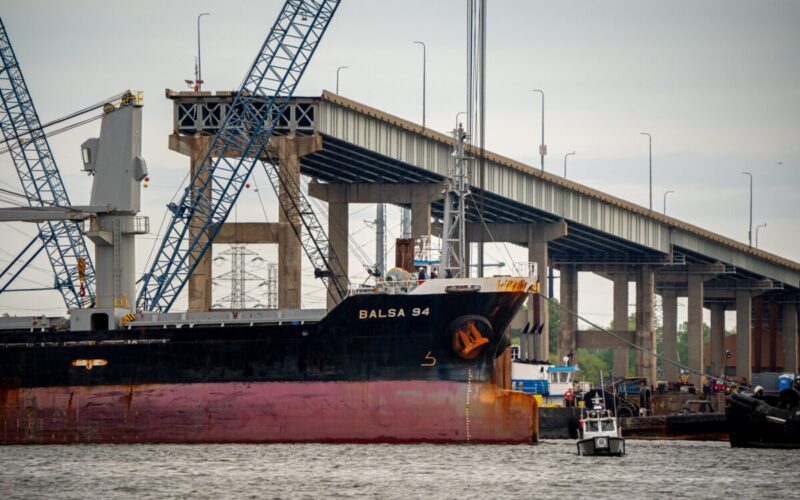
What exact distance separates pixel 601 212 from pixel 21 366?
207 feet

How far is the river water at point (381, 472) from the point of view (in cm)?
5669

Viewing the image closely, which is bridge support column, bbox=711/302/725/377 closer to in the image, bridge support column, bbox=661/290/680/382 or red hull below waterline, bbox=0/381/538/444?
bridge support column, bbox=661/290/680/382

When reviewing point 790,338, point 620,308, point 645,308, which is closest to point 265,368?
point 645,308

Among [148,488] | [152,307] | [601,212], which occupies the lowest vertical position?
[148,488]

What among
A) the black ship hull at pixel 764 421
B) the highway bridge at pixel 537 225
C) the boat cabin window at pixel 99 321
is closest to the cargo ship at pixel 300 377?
the boat cabin window at pixel 99 321

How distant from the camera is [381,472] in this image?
2434 inches

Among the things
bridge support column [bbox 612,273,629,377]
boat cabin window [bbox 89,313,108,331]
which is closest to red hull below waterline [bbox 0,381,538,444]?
boat cabin window [bbox 89,313,108,331]

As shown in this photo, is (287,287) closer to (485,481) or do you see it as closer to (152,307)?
(152,307)

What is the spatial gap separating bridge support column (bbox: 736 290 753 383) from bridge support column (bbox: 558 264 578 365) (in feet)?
60.0

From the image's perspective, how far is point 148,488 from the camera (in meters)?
57.3

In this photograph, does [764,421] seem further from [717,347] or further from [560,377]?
[717,347]

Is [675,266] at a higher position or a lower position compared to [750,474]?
higher

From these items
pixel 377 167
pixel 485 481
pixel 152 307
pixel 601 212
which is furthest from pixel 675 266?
pixel 485 481

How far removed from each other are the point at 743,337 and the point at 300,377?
10011 centimetres
